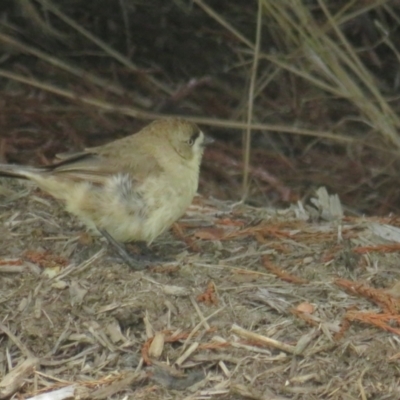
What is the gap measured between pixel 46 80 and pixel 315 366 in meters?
5.74

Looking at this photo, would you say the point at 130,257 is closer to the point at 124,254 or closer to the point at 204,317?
the point at 124,254

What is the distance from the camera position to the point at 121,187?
6.75 m

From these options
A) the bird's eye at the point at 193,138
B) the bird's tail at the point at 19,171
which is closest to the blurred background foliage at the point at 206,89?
the bird's eye at the point at 193,138

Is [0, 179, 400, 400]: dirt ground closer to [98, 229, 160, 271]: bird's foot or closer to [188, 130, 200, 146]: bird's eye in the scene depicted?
[98, 229, 160, 271]: bird's foot

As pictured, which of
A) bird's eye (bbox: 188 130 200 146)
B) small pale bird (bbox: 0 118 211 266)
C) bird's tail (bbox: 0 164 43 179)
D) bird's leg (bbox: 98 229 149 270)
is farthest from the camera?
bird's eye (bbox: 188 130 200 146)

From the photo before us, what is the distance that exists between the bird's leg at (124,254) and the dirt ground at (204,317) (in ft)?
0.29

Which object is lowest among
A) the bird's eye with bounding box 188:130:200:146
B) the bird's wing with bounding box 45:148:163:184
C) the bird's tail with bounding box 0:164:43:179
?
the bird's tail with bounding box 0:164:43:179

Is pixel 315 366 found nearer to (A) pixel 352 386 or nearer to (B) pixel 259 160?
(A) pixel 352 386

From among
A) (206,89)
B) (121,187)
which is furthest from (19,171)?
(206,89)

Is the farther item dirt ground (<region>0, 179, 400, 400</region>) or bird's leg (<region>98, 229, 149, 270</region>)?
bird's leg (<region>98, 229, 149, 270</region>)

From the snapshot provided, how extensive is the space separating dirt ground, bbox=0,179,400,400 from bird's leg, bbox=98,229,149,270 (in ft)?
0.29

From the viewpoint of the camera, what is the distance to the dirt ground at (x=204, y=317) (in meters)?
5.44

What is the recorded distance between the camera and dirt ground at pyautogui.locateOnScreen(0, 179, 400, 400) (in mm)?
5438

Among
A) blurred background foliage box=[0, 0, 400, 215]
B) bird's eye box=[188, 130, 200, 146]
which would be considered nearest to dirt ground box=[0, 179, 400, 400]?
bird's eye box=[188, 130, 200, 146]
